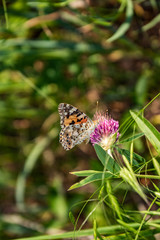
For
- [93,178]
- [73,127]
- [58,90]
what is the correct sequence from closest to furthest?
1. [93,178]
2. [73,127]
3. [58,90]

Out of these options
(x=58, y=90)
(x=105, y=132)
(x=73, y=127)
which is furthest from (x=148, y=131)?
(x=58, y=90)

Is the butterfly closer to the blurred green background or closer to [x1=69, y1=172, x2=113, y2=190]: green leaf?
[x1=69, y1=172, x2=113, y2=190]: green leaf

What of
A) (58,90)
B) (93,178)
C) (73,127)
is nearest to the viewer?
(93,178)

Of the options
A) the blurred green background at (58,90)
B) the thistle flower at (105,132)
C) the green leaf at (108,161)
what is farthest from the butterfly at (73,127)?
the blurred green background at (58,90)

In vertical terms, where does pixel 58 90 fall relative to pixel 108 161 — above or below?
above

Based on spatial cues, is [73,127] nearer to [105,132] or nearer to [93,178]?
[105,132]

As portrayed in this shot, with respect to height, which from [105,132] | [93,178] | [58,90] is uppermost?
[58,90]

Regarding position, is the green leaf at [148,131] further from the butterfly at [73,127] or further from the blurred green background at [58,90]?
the blurred green background at [58,90]
